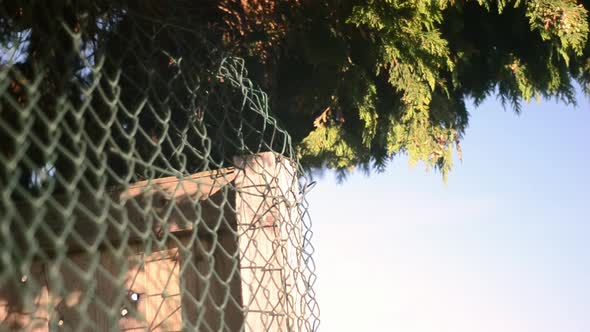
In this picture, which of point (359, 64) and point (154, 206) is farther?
point (359, 64)

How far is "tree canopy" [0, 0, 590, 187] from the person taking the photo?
9.04ft

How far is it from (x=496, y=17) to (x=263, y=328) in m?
2.00

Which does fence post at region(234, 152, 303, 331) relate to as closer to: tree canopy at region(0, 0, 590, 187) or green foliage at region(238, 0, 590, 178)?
tree canopy at region(0, 0, 590, 187)

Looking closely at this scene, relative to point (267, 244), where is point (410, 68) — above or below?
above

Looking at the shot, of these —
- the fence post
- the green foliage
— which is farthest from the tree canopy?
the fence post

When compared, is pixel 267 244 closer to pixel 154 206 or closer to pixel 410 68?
pixel 154 206

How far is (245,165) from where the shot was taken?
2631mm

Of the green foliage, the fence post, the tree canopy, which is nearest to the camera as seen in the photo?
the fence post

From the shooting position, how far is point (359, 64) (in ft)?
11.0

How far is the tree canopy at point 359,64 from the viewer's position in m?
2.75

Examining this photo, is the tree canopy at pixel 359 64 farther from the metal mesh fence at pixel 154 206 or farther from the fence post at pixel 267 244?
the fence post at pixel 267 244

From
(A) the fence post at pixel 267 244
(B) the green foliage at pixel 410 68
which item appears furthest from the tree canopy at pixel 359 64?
(A) the fence post at pixel 267 244

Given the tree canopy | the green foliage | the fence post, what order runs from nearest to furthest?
the fence post → the tree canopy → the green foliage

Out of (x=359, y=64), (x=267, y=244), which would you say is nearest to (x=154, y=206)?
(x=267, y=244)
